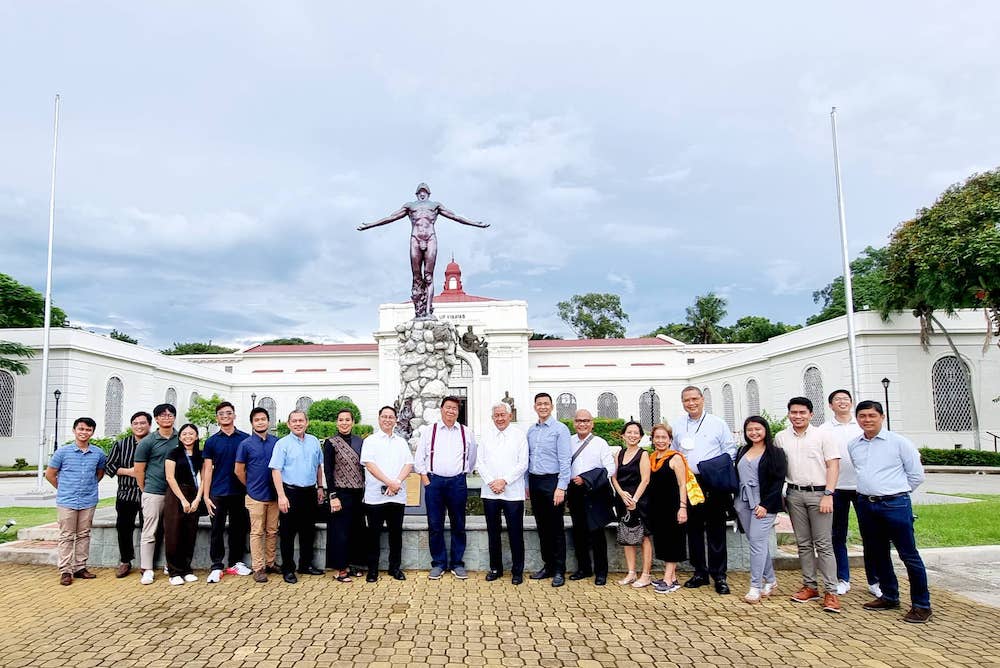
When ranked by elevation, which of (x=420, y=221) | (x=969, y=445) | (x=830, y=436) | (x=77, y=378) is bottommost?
(x=969, y=445)

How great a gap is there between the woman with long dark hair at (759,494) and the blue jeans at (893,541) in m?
0.65

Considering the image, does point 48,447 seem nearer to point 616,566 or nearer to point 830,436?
point 616,566

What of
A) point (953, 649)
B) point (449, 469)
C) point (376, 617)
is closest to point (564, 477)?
point (449, 469)

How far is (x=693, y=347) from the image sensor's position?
37.4 meters

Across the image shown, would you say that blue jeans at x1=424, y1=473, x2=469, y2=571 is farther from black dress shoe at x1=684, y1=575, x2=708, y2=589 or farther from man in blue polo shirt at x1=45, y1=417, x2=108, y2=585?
man in blue polo shirt at x1=45, y1=417, x2=108, y2=585

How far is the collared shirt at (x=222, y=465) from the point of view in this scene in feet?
18.4

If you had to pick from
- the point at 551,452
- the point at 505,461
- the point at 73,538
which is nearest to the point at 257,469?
the point at 73,538

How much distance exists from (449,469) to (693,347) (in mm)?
34055

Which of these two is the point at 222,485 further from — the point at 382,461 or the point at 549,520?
the point at 549,520

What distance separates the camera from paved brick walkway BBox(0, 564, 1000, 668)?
3.75 metres

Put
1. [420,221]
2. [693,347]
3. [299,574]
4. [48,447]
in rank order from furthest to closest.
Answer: [693,347] → [48,447] → [420,221] → [299,574]

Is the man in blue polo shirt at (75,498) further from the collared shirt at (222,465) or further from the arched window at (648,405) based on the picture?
the arched window at (648,405)

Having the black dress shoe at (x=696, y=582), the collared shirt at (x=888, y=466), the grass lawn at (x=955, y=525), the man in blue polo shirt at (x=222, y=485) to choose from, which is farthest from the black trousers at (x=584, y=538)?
the grass lawn at (x=955, y=525)

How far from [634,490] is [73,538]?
5.13 meters
